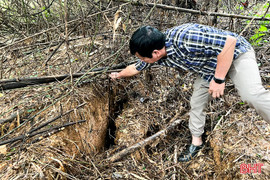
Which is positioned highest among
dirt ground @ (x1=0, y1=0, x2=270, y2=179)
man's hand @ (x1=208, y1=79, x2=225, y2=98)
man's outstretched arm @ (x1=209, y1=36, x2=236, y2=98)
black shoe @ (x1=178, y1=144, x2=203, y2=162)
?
man's outstretched arm @ (x1=209, y1=36, x2=236, y2=98)

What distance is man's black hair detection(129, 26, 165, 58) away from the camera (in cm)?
175

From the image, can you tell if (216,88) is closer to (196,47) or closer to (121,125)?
(196,47)

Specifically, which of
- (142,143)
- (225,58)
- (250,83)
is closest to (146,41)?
(225,58)

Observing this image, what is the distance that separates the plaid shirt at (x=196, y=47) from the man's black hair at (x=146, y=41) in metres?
0.11

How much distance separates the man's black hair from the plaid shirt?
0.11 meters

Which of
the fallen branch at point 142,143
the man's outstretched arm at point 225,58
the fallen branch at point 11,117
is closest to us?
the man's outstretched arm at point 225,58

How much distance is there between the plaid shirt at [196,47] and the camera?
1.71 meters

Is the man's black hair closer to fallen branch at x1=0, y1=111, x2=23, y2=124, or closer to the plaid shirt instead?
the plaid shirt

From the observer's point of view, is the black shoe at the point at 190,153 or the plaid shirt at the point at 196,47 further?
the black shoe at the point at 190,153

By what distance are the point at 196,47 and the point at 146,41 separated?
476 mm

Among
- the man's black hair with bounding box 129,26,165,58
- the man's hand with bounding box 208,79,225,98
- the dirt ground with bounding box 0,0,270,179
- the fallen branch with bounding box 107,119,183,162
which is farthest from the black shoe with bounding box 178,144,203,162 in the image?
the man's black hair with bounding box 129,26,165,58

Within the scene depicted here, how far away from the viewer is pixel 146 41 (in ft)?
5.72

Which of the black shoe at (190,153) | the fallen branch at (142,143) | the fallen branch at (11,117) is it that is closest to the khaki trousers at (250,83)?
the black shoe at (190,153)

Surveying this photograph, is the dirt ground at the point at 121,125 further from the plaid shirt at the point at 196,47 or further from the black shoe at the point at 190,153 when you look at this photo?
the plaid shirt at the point at 196,47
